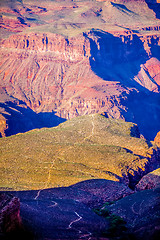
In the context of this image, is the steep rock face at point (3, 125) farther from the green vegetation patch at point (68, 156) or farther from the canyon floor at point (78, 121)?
the green vegetation patch at point (68, 156)

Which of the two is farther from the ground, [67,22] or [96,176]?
[96,176]

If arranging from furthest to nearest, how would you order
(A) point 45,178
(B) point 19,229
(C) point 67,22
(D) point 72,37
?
(C) point 67,22, (D) point 72,37, (A) point 45,178, (B) point 19,229

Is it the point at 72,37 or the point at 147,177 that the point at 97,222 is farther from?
the point at 72,37

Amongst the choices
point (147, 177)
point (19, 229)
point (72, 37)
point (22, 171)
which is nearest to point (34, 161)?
point (22, 171)

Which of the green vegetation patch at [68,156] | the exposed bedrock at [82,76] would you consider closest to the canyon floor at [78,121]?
the green vegetation patch at [68,156]

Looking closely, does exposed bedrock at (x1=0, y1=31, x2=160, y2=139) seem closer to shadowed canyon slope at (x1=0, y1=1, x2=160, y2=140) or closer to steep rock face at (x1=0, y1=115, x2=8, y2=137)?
shadowed canyon slope at (x1=0, y1=1, x2=160, y2=140)

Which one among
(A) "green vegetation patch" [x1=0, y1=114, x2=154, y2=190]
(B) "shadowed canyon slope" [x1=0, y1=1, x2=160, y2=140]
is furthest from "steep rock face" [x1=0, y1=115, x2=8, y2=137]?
(A) "green vegetation patch" [x1=0, y1=114, x2=154, y2=190]

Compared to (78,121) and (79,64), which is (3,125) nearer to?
(79,64)
